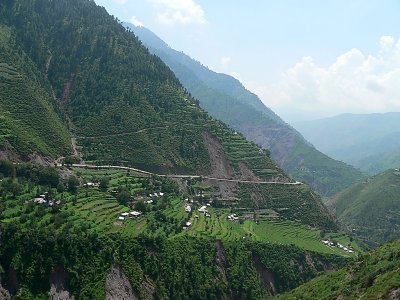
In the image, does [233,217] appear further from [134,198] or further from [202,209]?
[134,198]

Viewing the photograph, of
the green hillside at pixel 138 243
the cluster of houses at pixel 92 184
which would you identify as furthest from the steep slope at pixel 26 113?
the cluster of houses at pixel 92 184

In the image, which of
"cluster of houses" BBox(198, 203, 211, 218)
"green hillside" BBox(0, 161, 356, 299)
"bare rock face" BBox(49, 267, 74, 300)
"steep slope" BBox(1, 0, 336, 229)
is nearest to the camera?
"bare rock face" BBox(49, 267, 74, 300)

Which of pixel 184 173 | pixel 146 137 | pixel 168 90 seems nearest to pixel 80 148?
pixel 146 137

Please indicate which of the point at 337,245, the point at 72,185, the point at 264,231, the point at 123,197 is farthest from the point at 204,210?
the point at 337,245

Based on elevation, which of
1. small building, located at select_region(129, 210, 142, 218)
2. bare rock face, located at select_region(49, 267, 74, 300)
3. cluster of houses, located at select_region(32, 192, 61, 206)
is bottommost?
bare rock face, located at select_region(49, 267, 74, 300)

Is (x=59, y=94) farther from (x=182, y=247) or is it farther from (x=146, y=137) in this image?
(x=182, y=247)

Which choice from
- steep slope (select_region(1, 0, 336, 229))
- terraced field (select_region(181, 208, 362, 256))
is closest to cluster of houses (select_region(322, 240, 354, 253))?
terraced field (select_region(181, 208, 362, 256))

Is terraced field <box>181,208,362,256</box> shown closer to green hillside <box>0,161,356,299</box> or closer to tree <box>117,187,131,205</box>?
green hillside <box>0,161,356,299</box>
